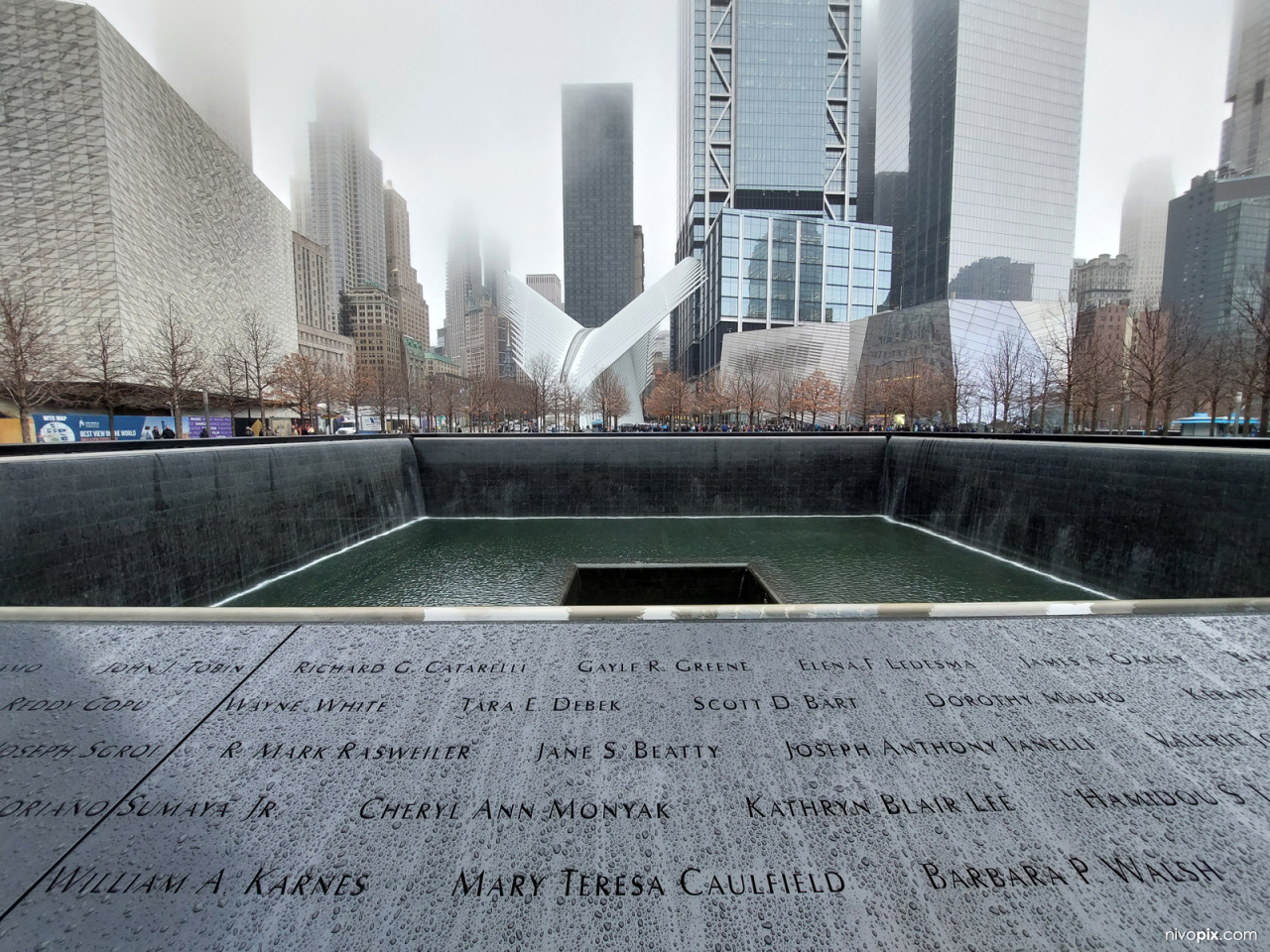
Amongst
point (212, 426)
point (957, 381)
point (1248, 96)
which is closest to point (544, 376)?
point (212, 426)

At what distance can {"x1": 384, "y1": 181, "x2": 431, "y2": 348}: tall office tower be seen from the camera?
17350cm

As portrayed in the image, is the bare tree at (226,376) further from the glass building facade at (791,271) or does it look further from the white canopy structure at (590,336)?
the glass building facade at (791,271)

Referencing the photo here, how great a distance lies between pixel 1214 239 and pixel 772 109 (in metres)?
59.9

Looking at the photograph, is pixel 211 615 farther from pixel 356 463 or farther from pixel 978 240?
pixel 978 240

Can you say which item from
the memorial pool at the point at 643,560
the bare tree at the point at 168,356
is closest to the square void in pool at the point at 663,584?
the memorial pool at the point at 643,560

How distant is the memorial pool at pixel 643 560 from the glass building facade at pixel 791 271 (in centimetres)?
5442

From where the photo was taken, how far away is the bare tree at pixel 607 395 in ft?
148

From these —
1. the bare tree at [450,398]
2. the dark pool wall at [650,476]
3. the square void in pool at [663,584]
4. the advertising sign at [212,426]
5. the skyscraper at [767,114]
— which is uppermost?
the skyscraper at [767,114]

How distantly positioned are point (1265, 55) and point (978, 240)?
5790 cm

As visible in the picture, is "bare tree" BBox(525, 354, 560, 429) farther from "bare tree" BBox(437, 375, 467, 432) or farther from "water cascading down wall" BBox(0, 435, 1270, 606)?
"water cascading down wall" BBox(0, 435, 1270, 606)

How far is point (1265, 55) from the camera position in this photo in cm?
7894

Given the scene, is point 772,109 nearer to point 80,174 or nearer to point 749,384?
point 749,384

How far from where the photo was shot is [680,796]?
1.78 meters

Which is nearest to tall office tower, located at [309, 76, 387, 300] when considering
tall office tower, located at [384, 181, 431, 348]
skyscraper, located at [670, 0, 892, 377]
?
tall office tower, located at [384, 181, 431, 348]
